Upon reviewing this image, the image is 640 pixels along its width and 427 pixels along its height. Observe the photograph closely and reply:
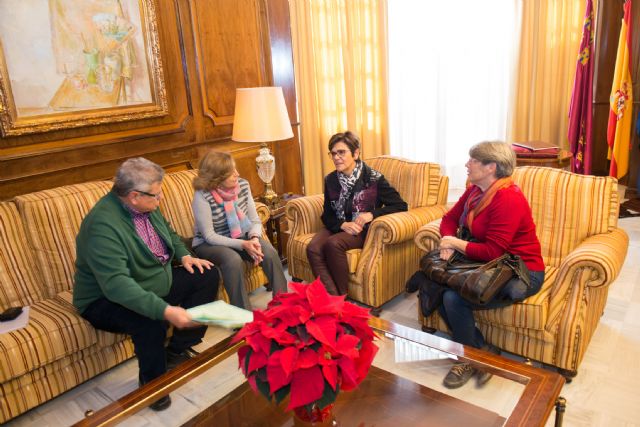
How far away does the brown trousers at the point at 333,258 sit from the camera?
8.67 ft

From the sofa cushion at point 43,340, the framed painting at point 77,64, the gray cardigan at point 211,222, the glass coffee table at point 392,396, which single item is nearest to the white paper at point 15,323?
the sofa cushion at point 43,340

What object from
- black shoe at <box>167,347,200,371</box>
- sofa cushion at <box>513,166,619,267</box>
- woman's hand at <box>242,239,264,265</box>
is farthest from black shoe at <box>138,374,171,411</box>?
sofa cushion at <box>513,166,619,267</box>

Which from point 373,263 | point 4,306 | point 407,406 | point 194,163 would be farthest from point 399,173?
point 4,306

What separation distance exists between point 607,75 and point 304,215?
339cm

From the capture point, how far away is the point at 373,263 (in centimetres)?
259

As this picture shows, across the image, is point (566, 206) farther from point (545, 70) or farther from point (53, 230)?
point (545, 70)

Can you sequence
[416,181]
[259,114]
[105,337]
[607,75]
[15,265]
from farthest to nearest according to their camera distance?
1. [607,75]
2. [259,114]
3. [416,181]
4. [15,265]
5. [105,337]

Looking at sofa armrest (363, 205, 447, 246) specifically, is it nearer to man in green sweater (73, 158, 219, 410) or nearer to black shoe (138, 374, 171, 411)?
man in green sweater (73, 158, 219, 410)

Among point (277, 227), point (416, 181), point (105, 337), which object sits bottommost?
point (105, 337)

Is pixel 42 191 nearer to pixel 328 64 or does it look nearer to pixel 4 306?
pixel 4 306

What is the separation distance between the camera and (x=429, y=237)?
2393 millimetres

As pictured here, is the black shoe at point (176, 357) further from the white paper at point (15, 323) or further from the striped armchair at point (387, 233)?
the striped armchair at point (387, 233)

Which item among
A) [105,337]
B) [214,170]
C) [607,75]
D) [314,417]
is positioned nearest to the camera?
[314,417]

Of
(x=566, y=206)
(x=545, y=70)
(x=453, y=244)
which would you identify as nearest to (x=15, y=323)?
(x=453, y=244)
